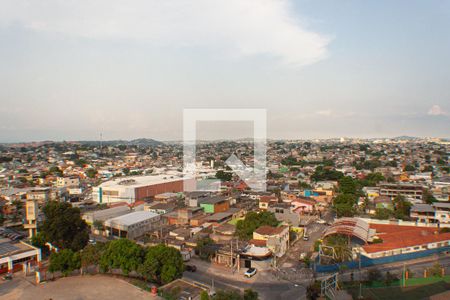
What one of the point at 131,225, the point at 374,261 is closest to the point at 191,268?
the point at 131,225

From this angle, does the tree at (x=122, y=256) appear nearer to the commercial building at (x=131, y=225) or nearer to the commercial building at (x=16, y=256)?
the commercial building at (x=16, y=256)

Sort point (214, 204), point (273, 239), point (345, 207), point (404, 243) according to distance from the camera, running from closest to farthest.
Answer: point (273, 239) < point (404, 243) < point (345, 207) < point (214, 204)

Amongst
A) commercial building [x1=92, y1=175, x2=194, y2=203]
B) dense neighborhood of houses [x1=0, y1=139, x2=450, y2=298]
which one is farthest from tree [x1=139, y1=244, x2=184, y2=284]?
commercial building [x1=92, y1=175, x2=194, y2=203]

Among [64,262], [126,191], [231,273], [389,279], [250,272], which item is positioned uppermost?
[126,191]

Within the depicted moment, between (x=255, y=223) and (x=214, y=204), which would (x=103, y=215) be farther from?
(x=255, y=223)

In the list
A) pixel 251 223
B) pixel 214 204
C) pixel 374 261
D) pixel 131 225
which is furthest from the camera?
pixel 214 204

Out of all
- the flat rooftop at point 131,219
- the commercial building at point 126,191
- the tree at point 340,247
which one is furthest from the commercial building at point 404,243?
the commercial building at point 126,191

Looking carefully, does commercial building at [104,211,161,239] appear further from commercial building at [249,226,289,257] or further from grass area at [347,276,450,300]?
grass area at [347,276,450,300]
